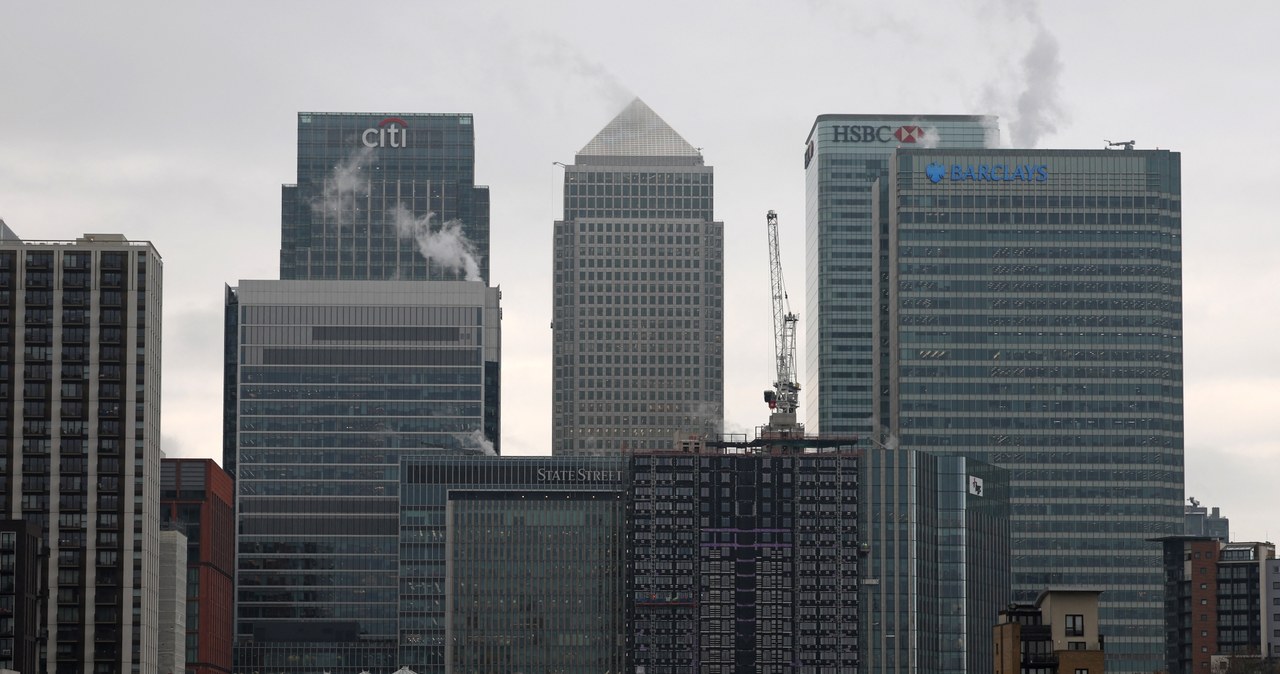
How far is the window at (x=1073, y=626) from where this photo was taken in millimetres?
189875

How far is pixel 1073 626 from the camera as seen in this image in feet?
623

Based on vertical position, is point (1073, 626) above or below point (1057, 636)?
above

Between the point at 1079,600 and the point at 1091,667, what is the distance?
202 inches

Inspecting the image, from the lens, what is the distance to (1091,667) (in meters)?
188

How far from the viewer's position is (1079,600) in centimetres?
19075

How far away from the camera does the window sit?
623ft

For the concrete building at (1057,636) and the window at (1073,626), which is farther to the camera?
the window at (1073,626)

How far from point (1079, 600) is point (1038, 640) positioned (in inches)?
167

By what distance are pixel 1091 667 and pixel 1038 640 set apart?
429 centimetres

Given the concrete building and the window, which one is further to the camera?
the window
